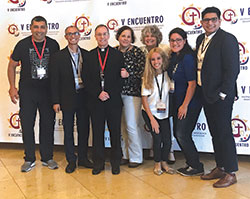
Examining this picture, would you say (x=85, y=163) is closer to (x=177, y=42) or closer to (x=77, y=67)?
(x=77, y=67)

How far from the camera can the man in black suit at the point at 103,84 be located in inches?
117

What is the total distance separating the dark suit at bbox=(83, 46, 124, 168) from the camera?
117 inches

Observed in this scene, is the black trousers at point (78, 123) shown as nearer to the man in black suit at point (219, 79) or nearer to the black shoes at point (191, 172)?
the black shoes at point (191, 172)

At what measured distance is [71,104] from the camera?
3.08 m

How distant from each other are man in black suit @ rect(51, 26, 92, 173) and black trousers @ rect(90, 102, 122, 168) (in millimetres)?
190

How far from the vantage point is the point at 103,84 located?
2982mm

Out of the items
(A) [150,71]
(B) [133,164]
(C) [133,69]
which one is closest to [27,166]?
(B) [133,164]

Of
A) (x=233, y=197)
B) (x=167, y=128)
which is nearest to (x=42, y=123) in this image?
(x=167, y=128)

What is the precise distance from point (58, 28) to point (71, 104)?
1.33 meters

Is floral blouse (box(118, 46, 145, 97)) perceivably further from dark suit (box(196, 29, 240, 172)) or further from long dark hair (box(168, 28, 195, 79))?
dark suit (box(196, 29, 240, 172))

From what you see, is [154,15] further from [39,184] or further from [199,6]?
[39,184]

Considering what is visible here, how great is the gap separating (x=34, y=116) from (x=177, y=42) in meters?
1.74

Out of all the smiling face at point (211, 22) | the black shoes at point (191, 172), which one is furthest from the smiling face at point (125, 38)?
the black shoes at point (191, 172)

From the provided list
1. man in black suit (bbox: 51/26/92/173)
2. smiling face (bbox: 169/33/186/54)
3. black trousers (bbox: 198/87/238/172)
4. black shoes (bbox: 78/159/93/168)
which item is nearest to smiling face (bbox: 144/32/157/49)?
smiling face (bbox: 169/33/186/54)
